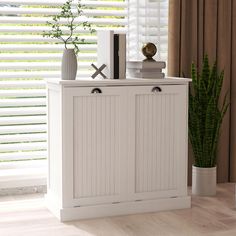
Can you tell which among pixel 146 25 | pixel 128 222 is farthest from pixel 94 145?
pixel 146 25

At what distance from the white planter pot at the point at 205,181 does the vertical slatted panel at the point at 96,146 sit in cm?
76

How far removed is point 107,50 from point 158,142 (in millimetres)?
680

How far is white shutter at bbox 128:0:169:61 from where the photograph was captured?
446cm

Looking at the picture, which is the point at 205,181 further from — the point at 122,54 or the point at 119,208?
the point at 122,54

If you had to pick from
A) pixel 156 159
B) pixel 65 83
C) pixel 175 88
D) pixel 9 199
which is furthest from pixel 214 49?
pixel 9 199

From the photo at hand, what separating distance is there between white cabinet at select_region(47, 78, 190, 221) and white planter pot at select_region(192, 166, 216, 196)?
329mm

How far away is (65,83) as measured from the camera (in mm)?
3615

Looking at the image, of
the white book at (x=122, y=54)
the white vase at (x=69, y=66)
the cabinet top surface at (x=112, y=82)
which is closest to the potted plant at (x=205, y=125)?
the cabinet top surface at (x=112, y=82)

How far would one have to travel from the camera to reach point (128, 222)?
12.1ft

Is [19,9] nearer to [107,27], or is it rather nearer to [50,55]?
[50,55]

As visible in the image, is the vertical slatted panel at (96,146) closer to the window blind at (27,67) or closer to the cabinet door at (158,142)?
the cabinet door at (158,142)

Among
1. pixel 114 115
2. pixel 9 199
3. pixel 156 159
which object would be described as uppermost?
pixel 114 115

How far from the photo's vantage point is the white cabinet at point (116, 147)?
146 inches

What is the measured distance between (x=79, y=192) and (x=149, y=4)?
5.09ft
